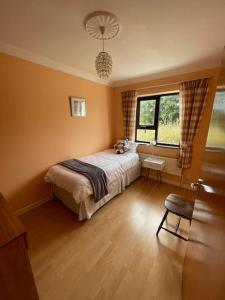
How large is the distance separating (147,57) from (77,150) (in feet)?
6.97

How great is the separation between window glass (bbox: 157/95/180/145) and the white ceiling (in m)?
0.70

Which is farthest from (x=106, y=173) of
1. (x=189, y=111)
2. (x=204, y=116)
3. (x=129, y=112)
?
(x=204, y=116)

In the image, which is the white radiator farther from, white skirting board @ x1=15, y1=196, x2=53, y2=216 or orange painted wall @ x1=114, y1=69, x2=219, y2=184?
white skirting board @ x1=15, y1=196, x2=53, y2=216

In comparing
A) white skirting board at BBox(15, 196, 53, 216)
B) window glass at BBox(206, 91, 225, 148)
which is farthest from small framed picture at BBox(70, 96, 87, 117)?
window glass at BBox(206, 91, 225, 148)

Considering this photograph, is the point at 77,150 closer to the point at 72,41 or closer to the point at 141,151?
the point at 141,151

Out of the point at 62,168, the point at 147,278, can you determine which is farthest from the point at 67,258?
the point at 62,168

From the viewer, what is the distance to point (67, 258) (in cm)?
147

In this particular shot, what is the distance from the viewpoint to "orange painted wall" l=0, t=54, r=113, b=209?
6.26 feet

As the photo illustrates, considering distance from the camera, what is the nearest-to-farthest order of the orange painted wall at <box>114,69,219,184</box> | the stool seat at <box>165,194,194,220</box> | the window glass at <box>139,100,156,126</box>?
1. the stool seat at <box>165,194,194,220</box>
2. the orange painted wall at <box>114,69,219,184</box>
3. the window glass at <box>139,100,156,126</box>

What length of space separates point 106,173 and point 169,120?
1.90 metres

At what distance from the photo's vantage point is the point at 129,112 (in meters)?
3.41

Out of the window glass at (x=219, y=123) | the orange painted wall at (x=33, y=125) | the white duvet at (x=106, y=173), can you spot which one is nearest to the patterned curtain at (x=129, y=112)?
the white duvet at (x=106, y=173)

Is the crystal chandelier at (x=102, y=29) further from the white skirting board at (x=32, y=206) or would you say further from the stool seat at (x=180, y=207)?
the white skirting board at (x=32, y=206)

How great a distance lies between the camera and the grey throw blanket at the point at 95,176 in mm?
1996
